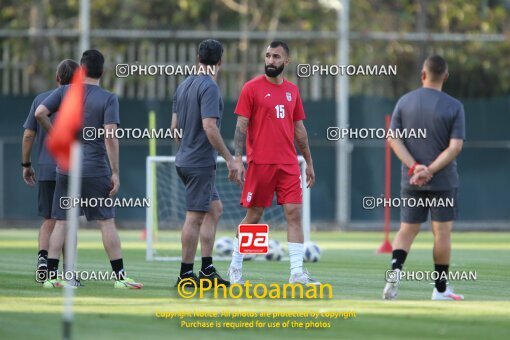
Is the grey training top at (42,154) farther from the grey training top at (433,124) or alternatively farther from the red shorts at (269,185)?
the grey training top at (433,124)

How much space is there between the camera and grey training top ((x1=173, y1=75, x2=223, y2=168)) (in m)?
11.9

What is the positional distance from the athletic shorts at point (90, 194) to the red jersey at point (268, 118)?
1.37 m

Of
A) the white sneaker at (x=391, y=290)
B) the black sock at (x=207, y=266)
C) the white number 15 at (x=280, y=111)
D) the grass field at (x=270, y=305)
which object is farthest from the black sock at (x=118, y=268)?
the white sneaker at (x=391, y=290)

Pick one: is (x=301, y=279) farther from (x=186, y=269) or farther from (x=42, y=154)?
(x=42, y=154)

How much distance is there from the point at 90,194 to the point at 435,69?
10.6ft

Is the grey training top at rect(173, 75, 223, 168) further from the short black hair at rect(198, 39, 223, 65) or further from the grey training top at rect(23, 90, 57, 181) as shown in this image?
the grey training top at rect(23, 90, 57, 181)

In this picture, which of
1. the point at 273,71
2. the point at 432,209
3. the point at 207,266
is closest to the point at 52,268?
the point at 207,266

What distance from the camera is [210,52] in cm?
1191

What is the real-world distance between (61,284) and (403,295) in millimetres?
3091

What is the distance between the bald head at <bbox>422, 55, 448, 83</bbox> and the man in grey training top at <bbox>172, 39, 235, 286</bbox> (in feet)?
6.69

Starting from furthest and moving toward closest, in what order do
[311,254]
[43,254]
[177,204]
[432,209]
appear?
[177,204], [311,254], [43,254], [432,209]

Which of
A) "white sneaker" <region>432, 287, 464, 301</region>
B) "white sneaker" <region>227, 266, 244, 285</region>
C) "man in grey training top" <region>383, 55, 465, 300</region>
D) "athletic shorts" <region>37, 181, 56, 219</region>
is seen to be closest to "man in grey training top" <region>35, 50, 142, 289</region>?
"white sneaker" <region>227, 266, 244, 285</region>

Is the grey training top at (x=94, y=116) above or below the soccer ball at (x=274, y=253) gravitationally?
above

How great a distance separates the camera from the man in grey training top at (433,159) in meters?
10.8
